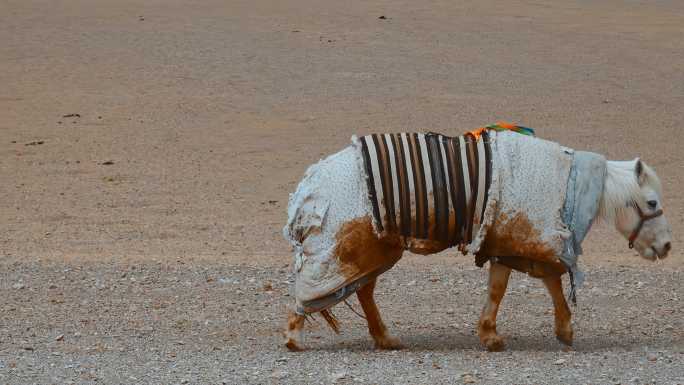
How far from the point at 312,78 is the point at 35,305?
35.0 ft

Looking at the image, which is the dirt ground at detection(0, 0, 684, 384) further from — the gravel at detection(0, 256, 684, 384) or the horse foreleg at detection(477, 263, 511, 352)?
the horse foreleg at detection(477, 263, 511, 352)

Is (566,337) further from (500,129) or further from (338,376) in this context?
(338,376)

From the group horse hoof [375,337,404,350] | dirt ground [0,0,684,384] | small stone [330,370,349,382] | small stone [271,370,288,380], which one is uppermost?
small stone [330,370,349,382]

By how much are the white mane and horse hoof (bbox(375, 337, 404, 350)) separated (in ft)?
4.60

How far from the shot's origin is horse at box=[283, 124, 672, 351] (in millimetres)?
7578

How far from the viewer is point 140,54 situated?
20500 millimetres

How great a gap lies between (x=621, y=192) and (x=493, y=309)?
3.28 feet

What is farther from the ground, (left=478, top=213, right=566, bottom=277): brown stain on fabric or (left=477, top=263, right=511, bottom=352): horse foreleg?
(left=478, top=213, right=566, bottom=277): brown stain on fabric

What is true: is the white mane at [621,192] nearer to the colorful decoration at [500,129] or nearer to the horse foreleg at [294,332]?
the colorful decoration at [500,129]

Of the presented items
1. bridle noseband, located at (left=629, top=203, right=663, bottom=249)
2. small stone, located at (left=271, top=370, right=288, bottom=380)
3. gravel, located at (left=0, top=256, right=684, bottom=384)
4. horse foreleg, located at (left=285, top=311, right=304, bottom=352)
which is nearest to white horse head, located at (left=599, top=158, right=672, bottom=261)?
bridle noseband, located at (left=629, top=203, right=663, bottom=249)

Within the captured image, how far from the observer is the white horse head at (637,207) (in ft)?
25.8

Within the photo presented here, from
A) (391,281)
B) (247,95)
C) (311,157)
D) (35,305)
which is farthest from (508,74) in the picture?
(35,305)

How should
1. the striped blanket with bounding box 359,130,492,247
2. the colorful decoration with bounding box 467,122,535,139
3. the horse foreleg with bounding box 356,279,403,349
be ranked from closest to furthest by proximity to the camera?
the striped blanket with bounding box 359,130,492,247
the colorful decoration with bounding box 467,122,535,139
the horse foreleg with bounding box 356,279,403,349

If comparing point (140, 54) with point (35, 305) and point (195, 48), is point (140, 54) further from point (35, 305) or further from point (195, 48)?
point (35, 305)
